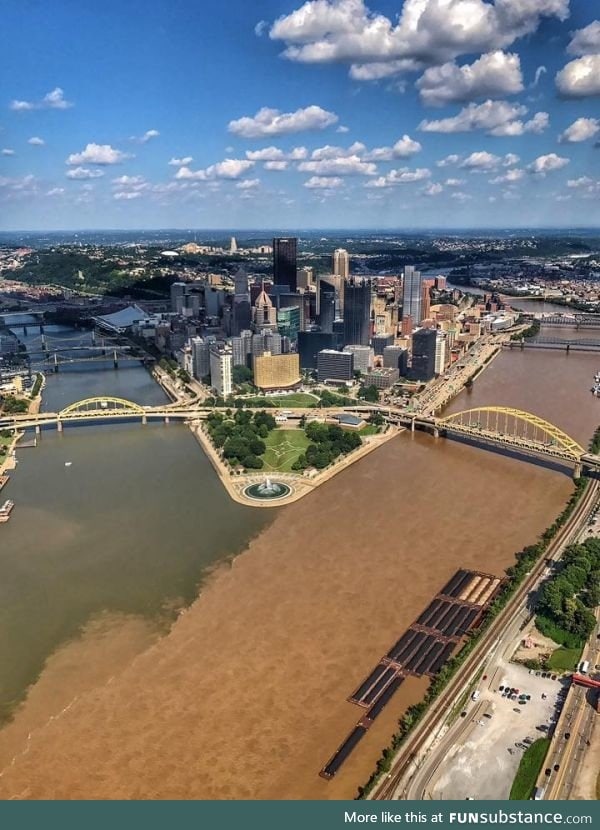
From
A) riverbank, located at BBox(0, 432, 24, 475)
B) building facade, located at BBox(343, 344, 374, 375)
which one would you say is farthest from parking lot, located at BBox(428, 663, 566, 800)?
building facade, located at BBox(343, 344, 374, 375)

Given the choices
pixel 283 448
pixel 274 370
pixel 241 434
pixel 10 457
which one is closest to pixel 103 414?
pixel 10 457

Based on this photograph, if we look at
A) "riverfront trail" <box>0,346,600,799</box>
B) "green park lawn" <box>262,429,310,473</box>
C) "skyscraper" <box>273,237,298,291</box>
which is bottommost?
"riverfront trail" <box>0,346,600,799</box>

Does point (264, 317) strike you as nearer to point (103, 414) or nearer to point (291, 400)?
point (291, 400)

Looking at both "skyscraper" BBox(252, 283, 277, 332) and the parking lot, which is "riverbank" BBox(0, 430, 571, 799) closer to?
the parking lot

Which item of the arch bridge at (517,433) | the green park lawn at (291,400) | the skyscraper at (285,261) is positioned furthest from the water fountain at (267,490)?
the skyscraper at (285,261)

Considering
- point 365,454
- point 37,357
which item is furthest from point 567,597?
point 37,357

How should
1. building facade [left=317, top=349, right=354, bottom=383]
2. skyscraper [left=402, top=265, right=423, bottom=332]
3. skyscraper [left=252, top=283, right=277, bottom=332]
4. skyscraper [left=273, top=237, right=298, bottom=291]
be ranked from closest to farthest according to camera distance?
building facade [left=317, top=349, right=354, bottom=383] → skyscraper [left=252, top=283, right=277, bottom=332] → skyscraper [left=402, top=265, right=423, bottom=332] → skyscraper [left=273, top=237, right=298, bottom=291]
